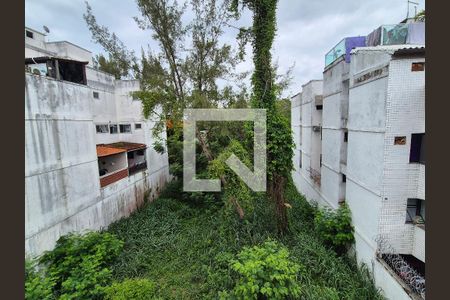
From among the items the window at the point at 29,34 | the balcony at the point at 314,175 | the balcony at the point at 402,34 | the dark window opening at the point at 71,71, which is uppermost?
the window at the point at 29,34

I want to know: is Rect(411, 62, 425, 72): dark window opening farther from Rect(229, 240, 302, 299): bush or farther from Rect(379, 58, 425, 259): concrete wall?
Rect(229, 240, 302, 299): bush

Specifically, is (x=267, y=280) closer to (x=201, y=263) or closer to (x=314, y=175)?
(x=201, y=263)

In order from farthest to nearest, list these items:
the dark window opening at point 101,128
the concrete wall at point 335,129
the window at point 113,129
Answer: the window at point 113,129 → the dark window opening at point 101,128 → the concrete wall at point 335,129

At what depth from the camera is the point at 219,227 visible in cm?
829

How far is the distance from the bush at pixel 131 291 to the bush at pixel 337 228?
17.5 feet

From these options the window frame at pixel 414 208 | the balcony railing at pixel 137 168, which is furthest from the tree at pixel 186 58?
the window frame at pixel 414 208

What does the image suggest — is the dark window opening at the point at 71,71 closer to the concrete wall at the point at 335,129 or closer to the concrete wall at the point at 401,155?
the concrete wall at the point at 335,129

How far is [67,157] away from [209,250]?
5.37 meters

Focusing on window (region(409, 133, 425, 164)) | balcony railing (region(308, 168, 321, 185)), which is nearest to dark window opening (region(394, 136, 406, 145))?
window (region(409, 133, 425, 164))

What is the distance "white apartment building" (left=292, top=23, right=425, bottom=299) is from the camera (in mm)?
4422

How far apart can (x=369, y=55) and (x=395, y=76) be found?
4.14ft

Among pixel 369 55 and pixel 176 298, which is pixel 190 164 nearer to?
pixel 176 298

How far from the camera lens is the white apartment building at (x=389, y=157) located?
14.5 ft

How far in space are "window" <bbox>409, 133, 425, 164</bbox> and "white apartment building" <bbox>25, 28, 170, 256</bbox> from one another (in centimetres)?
886
